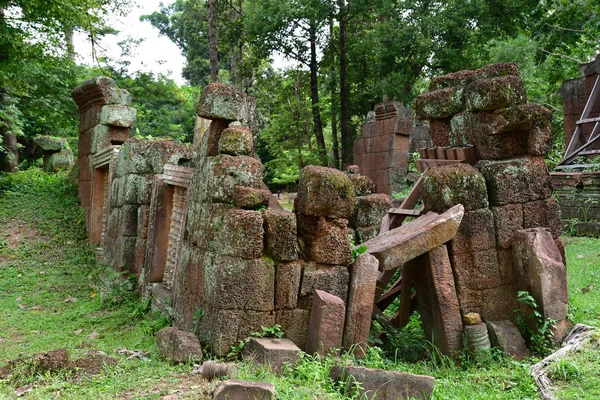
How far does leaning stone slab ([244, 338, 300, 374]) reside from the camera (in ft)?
14.8

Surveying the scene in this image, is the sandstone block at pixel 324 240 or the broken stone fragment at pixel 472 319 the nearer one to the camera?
the sandstone block at pixel 324 240

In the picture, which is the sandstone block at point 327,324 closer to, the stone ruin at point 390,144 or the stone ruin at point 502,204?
the stone ruin at point 502,204

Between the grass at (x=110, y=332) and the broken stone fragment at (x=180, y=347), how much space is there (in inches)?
4.2

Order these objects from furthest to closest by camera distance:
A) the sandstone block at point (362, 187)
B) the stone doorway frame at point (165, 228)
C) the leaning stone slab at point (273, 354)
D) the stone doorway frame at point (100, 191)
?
the stone doorway frame at point (100, 191) < the sandstone block at point (362, 187) < the stone doorway frame at point (165, 228) < the leaning stone slab at point (273, 354)

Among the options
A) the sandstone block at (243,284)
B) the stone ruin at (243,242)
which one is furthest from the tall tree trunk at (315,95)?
the sandstone block at (243,284)

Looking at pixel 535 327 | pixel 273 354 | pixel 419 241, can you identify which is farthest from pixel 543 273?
pixel 273 354

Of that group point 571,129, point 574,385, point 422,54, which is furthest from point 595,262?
point 422,54

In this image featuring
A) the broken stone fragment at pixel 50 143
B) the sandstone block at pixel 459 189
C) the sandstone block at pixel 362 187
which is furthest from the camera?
the broken stone fragment at pixel 50 143

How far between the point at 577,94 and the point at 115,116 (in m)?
11.4

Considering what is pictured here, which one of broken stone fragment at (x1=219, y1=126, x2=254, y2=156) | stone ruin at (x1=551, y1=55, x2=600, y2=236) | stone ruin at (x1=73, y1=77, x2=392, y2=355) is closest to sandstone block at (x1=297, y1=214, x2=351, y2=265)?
stone ruin at (x1=73, y1=77, x2=392, y2=355)

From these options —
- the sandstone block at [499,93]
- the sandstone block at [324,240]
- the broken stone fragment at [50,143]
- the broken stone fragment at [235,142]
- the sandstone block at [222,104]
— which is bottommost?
the sandstone block at [324,240]

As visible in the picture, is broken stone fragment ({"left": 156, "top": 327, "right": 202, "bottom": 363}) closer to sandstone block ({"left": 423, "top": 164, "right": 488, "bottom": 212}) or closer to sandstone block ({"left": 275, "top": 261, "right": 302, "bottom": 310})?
sandstone block ({"left": 275, "top": 261, "right": 302, "bottom": 310})

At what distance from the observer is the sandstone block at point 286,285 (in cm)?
507

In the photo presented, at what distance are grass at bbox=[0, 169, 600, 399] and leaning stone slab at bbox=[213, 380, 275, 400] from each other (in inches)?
6.5
